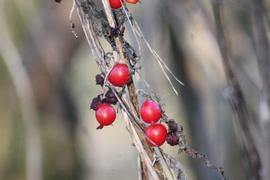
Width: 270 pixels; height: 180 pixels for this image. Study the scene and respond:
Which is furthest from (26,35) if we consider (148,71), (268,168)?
(268,168)

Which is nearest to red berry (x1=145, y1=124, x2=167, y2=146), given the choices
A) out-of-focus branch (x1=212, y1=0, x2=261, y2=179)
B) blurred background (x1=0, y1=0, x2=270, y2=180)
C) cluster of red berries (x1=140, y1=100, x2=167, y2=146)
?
cluster of red berries (x1=140, y1=100, x2=167, y2=146)

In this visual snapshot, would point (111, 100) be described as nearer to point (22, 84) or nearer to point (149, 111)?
point (149, 111)

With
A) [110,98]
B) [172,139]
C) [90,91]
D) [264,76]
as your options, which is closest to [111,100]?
[110,98]

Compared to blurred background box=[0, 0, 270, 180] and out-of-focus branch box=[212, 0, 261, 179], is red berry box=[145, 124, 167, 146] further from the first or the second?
blurred background box=[0, 0, 270, 180]

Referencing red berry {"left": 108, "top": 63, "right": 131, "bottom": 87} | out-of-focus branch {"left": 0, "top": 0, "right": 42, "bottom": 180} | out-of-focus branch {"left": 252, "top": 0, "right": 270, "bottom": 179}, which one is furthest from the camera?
out-of-focus branch {"left": 0, "top": 0, "right": 42, "bottom": 180}

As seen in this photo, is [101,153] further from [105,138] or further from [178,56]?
[178,56]
